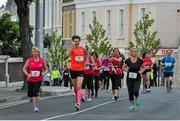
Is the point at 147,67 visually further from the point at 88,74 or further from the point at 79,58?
the point at 79,58

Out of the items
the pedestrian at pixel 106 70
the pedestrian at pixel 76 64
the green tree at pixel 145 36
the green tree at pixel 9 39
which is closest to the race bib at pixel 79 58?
the pedestrian at pixel 76 64

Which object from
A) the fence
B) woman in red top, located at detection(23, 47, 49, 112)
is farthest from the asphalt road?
the fence

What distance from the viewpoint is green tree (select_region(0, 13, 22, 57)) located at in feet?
131

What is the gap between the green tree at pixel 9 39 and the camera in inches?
1574

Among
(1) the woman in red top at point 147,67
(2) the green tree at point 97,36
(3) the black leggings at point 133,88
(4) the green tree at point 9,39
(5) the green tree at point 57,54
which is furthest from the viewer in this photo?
(2) the green tree at point 97,36

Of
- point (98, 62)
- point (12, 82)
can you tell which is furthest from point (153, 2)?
point (98, 62)

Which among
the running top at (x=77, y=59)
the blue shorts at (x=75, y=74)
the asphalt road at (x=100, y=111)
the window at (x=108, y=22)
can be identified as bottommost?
the asphalt road at (x=100, y=111)

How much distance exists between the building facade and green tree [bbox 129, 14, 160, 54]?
1536 millimetres

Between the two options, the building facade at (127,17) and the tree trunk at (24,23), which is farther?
the building facade at (127,17)

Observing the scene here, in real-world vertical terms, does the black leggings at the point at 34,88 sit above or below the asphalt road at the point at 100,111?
above

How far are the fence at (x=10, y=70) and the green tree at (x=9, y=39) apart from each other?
9.22 ft

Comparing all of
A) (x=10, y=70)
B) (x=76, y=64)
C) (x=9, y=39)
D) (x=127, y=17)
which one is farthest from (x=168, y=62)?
(x=127, y=17)

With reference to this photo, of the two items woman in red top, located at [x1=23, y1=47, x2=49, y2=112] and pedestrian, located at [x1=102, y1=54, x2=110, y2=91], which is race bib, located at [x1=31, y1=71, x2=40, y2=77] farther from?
pedestrian, located at [x1=102, y1=54, x2=110, y2=91]

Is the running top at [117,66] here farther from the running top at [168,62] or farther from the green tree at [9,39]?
the green tree at [9,39]
